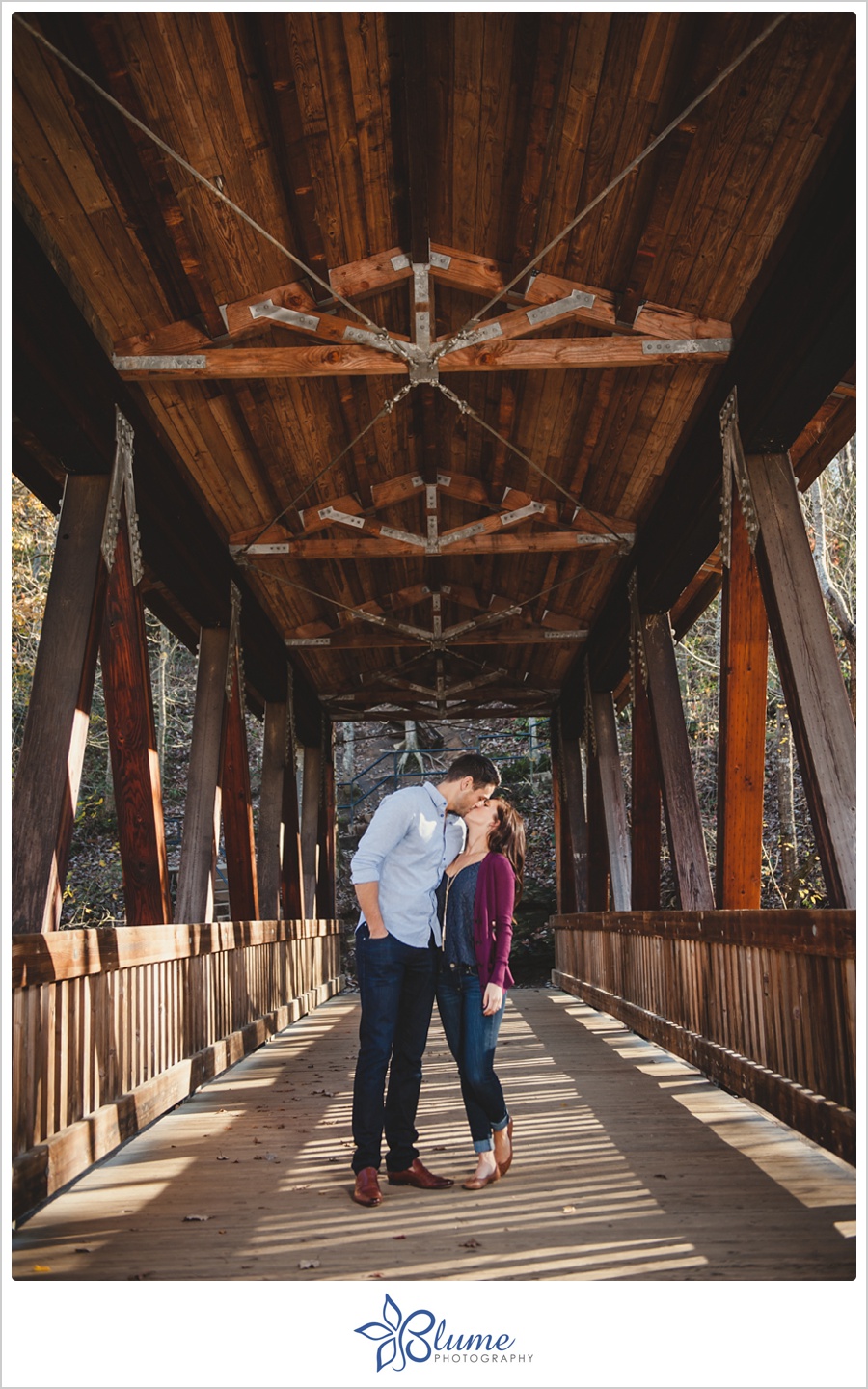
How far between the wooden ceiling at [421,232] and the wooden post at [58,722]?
0.49m

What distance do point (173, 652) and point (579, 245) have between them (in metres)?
18.0

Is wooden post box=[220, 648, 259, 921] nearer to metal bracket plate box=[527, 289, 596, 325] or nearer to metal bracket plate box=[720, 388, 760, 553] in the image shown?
metal bracket plate box=[527, 289, 596, 325]

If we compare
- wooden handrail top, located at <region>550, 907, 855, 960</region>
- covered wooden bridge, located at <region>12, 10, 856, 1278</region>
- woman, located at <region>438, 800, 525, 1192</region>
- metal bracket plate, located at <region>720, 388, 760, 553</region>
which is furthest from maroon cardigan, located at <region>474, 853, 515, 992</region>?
metal bracket plate, located at <region>720, 388, 760, 553</region>

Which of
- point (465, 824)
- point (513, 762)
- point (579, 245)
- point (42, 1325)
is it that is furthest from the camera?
point (513, 762)

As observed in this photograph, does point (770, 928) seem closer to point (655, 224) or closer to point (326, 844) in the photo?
point (655, 224)

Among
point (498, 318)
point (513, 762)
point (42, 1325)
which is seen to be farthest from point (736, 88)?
point (513, 762)

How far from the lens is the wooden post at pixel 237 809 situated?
8.27 m

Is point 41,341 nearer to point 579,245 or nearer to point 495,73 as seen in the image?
point 495,73

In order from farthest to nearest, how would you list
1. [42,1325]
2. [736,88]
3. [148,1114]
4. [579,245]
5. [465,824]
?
1. [579,245]
2. [148,1114]
3. [736,88]
4. [465,824]
5. [42,1325]

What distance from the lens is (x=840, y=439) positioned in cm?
568

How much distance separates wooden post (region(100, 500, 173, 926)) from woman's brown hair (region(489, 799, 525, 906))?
2444 mm

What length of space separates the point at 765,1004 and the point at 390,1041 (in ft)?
5.62

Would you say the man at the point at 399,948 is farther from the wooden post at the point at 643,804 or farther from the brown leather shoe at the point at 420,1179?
the wooden post at the point at 643,804

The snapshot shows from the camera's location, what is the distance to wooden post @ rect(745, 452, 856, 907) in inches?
162
